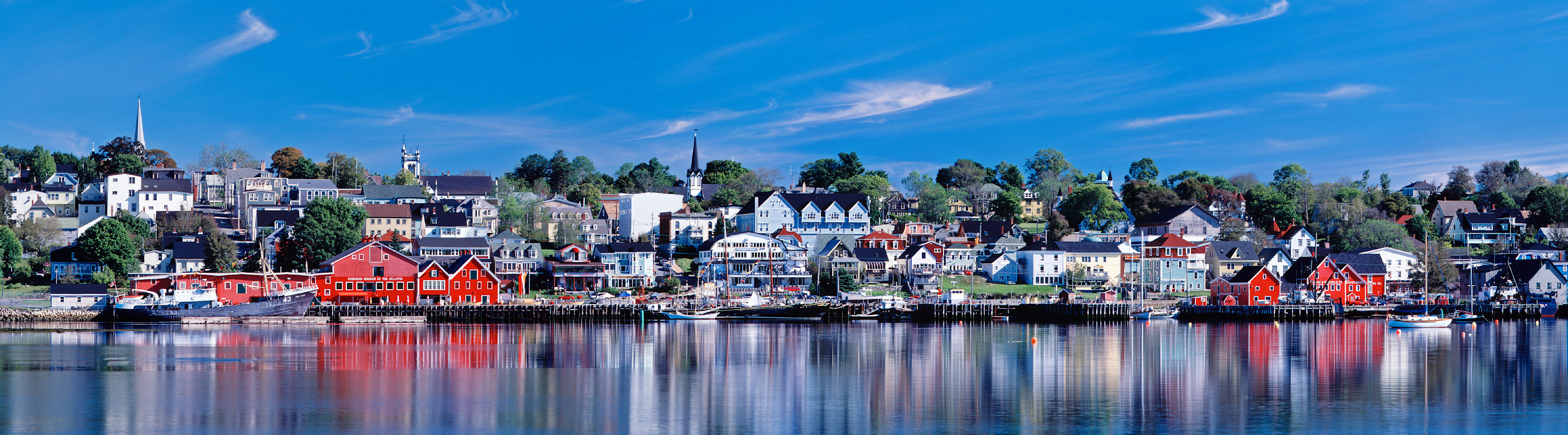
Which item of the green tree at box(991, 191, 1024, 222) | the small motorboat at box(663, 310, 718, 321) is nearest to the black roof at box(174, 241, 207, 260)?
the small motorboat at box(663, 310, 718, 321)

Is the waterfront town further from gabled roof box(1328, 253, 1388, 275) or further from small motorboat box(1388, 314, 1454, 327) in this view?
small motorboat box(1388, 314, 1454, 327)

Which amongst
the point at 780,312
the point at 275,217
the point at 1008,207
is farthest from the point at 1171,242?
the point at 275,217

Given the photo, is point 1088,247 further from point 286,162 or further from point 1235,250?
point 286,162

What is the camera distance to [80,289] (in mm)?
71750

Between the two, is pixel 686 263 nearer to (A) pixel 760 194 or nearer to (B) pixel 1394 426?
(A) pixel 760 194

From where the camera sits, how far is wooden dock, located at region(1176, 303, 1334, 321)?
7756 cm

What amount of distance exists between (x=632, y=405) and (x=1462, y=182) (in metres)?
145

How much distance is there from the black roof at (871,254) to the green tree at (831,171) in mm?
46160

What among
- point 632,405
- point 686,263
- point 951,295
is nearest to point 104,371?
point 632,405

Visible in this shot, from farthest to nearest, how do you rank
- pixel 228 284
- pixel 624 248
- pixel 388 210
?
pixel 388 210, pixel 624 248, pixel 228 284

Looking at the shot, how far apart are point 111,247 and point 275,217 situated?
18365 millimetres

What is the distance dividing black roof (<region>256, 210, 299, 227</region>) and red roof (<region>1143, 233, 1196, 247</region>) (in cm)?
6357

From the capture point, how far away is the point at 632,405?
29641 millimetres

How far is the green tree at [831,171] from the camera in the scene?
5615 inches
